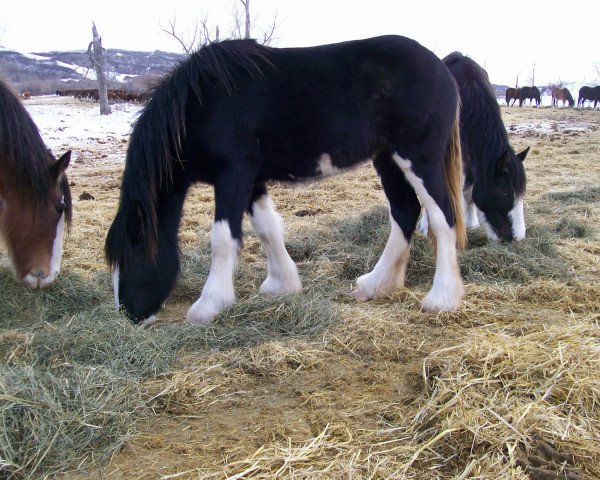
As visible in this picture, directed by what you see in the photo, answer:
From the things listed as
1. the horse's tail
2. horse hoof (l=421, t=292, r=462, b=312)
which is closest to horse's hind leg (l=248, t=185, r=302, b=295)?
horse hoof (l=421, t=292, r=462, b=312)

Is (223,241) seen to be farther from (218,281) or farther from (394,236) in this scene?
(394,236)

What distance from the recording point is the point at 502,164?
5125 mm

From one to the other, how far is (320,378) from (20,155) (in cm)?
269

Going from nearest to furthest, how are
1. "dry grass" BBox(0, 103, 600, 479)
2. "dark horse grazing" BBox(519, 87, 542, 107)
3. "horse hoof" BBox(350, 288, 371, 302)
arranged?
"dry grass" BBox(0, 103, 600, 479)
"horse hoof" BBox(350, 288, 371, 302)
"dark horse grazing" BBox(519, 87, 542, 107)

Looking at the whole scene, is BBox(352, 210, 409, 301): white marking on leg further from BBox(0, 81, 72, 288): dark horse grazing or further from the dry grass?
BBox(0, 81, 72, 288): dark horse grazing

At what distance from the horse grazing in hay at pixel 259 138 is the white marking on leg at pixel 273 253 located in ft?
1.41

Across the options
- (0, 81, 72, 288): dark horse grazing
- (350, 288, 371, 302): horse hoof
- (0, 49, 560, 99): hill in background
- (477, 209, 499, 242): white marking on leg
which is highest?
(0, 49, 560, 99): hill in background

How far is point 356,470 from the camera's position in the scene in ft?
6.33

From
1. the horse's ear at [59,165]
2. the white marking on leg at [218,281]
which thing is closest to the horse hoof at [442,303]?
the white marking on leg at [218,281]

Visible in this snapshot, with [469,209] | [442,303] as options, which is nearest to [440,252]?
[442,303]

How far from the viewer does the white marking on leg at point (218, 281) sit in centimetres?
363

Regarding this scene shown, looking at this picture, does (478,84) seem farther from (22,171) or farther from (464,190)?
(22,171)

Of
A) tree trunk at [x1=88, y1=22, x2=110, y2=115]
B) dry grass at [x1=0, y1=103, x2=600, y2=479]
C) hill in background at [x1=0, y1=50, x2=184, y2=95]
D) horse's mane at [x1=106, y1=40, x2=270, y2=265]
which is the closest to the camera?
dry grass at [x1=0, y1=103, x2=600, y2=479]

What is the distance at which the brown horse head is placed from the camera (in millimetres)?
3811
